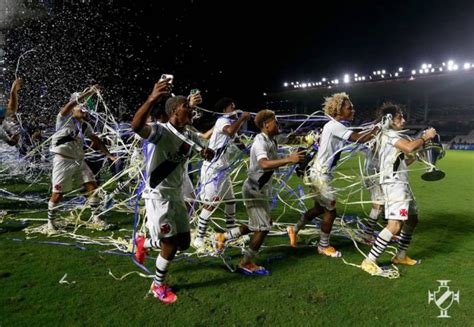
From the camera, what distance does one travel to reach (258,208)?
441 centimetres

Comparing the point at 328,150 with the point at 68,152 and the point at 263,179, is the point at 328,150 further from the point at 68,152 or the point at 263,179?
the point at 68,152

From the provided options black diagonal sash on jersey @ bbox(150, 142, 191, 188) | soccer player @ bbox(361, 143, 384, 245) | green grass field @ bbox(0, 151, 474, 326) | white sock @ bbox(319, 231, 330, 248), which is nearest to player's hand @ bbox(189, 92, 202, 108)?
black diagonal sash on jersey @ bbox(150, 142, 191, 188)

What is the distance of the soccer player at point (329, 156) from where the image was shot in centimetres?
491

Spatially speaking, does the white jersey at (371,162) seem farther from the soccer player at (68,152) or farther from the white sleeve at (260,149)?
the soccer player at (68,152)

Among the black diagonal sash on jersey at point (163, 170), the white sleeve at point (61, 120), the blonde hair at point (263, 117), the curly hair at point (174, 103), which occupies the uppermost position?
the curly hair at point (174, 103)

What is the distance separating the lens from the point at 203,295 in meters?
3.91

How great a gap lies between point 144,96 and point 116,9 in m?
5.97

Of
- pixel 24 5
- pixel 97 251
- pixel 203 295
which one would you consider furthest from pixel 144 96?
pixel 203 295

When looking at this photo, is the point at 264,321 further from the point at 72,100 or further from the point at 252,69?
the point at 252,69

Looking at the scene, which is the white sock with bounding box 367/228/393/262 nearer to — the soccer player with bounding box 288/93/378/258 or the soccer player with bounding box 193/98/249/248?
the soccer player with bounding box 288/93/378/258

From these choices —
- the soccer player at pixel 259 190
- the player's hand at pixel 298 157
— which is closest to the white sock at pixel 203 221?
the soccer player at pixel 259 190

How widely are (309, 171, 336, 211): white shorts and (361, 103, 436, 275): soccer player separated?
669 millimetres

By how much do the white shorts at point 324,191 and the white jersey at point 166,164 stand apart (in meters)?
2.04

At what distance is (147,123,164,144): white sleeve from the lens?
136 inches
